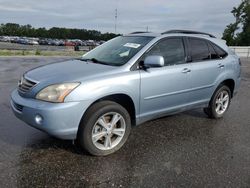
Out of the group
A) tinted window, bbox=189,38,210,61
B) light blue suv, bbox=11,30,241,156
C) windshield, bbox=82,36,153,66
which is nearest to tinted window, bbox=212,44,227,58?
light blue suv, bbox=11,30,241,156

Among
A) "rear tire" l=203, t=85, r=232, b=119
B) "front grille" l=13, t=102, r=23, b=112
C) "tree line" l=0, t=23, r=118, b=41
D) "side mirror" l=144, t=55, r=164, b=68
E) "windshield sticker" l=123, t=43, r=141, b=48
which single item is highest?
"tree line" l=0, t=23, r=118, b=41

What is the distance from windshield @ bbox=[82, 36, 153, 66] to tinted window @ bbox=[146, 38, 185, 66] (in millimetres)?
193

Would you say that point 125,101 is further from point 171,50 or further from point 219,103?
point 219,103

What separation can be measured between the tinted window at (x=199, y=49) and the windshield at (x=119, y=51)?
3.03 ft

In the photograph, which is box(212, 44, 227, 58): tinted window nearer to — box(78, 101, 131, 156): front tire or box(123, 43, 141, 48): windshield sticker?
box(123, 43, 141, 48): windshield sticker

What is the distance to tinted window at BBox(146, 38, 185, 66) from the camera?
4934mm

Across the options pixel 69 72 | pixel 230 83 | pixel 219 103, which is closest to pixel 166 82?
pixel 69 72

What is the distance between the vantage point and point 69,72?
422cm

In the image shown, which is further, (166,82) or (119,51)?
(119,51)

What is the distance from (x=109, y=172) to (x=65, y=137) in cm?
71

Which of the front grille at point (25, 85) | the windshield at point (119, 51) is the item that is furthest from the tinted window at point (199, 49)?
the front grille at point (25, 85)

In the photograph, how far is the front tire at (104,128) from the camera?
400cm

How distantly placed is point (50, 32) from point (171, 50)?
4583 inches

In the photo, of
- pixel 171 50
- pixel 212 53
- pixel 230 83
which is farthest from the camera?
pixel 230 83
